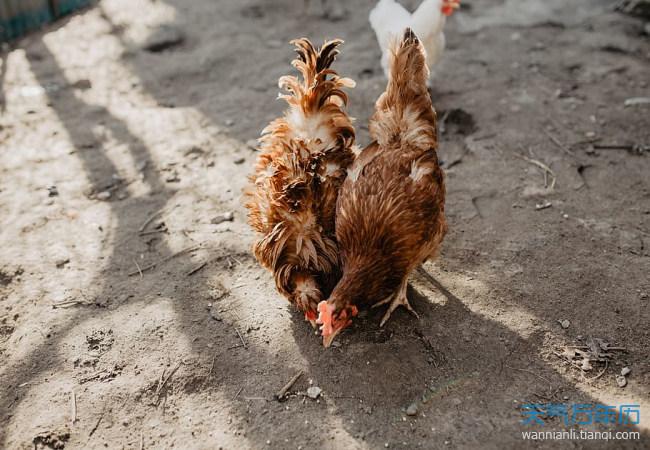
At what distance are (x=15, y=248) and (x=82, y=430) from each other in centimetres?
158

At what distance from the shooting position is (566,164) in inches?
148

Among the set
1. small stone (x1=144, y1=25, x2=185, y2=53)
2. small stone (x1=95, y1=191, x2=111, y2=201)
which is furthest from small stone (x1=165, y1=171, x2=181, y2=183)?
small stone (x1=144, y1=25, x2=185, y2=53)

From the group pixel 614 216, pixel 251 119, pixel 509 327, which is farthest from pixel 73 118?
pixel 614 216

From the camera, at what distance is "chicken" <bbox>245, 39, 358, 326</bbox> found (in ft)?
8.38

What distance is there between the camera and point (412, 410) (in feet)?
7.44

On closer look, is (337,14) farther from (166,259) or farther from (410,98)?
(166,259)

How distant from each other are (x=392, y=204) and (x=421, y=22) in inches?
93.5

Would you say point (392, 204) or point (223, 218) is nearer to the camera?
point (392, 204)

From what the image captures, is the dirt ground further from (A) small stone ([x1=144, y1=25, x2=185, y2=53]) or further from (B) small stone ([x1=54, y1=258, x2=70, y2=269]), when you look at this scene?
(A) small stone ([x1=144, y1=25, x2=185, y2=53])

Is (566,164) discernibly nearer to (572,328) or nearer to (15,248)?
(572,328)

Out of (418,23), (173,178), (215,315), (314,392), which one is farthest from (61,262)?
(418,23)

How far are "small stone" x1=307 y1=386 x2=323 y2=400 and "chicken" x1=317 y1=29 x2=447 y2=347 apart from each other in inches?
12.5

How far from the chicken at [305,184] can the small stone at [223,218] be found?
609 mm

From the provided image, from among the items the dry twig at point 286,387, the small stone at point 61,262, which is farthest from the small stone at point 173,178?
the dry twig at point 286,387
